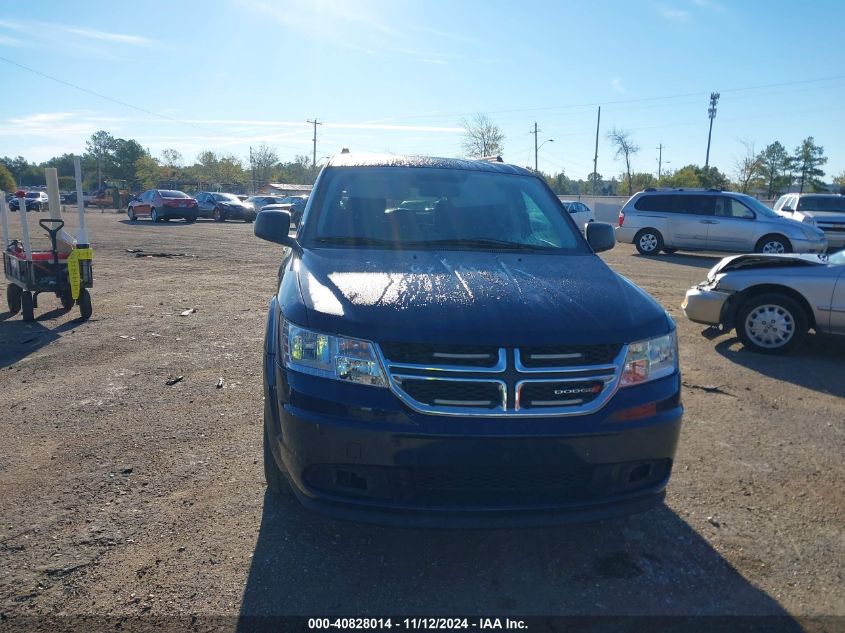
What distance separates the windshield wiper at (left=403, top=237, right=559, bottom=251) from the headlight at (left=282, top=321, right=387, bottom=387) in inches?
46.6

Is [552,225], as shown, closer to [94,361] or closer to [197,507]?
[197,507]

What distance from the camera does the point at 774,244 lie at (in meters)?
16.5

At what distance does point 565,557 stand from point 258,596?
1388mm

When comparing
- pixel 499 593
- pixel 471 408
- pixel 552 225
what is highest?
pixel 552 225

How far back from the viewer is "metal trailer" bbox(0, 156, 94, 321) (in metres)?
7.37

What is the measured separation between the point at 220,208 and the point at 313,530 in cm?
3150

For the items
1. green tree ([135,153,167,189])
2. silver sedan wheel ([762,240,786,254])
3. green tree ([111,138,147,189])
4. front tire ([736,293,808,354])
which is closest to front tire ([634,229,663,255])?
silver sedan wheel ([762,240,786,254])

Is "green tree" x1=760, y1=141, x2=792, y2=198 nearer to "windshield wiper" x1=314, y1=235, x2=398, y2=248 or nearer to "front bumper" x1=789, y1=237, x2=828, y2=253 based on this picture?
"front bumper" x1=789, y1=237, x2=828, y2=253

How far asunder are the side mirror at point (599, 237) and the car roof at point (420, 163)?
2.03ft

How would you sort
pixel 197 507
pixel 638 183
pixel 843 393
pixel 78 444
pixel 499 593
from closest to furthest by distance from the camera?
pixel 499 593, pixel 197 507, pixel 78 444, pixel 843 393, pixel 638 183

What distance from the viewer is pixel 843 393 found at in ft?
18.0

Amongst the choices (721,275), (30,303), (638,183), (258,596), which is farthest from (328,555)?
(638,183)

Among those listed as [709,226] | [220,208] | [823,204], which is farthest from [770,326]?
[220,208]

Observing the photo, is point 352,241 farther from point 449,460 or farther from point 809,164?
point 809,164
